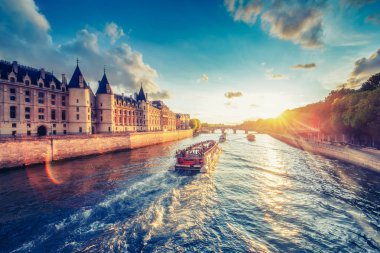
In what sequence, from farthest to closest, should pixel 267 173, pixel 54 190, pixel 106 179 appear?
pixel 267 173, pixel 106 179, pixel 54 190

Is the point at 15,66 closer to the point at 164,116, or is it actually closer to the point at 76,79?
the point at 76,79

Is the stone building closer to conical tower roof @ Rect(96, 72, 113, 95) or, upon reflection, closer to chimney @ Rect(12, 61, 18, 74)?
conical tower roof @ Rect(96, 72, 113, 95)

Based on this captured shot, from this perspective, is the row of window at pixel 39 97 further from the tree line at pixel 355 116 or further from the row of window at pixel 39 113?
the tree line at pixel 355 116

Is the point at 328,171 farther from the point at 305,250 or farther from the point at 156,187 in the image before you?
the point at 156,187

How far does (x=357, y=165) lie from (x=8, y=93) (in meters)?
73.9

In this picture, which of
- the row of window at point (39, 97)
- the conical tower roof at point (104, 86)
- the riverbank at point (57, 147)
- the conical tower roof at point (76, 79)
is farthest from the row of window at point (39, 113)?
the conical tower roof at point (104, 86)

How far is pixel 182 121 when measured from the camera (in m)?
157

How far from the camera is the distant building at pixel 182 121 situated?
148275 millimetres

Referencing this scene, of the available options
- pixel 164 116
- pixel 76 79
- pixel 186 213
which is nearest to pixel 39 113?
pixel 76 79

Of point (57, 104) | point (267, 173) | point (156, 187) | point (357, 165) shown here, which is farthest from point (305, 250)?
point (57, 104)

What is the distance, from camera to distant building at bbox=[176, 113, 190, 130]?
148275 mm

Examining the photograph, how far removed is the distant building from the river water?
123 metres

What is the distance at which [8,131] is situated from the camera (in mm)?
37375

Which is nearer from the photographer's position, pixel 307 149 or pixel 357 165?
pixel 357 165
